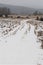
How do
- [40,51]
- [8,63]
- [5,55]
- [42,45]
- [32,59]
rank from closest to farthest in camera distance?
[8,63] < [32,59] < [5,55] < [40,51] < [42,45]

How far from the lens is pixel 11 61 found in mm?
5254

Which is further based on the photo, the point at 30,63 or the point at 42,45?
the point at 42,45

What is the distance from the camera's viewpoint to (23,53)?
605 centimetres

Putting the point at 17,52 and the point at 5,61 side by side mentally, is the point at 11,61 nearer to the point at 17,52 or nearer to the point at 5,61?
the point at 5,61

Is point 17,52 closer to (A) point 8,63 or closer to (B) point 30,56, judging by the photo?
(B) point 30,56

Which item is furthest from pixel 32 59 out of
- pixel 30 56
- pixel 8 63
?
pixel 8 63

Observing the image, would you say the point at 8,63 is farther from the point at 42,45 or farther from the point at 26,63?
the point at 42,45

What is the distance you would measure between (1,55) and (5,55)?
0.11 m

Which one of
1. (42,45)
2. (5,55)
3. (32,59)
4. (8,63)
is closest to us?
(8,63)

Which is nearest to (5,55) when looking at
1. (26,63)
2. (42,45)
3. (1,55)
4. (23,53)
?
(1,55)

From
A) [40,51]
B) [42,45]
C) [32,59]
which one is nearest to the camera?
[32,59]

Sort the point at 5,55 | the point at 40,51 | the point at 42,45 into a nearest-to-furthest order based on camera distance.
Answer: the point at 5,55 → the point at 40,51 → the point at 42,45

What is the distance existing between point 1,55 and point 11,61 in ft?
2.29

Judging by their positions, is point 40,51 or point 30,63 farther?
point 40,51
